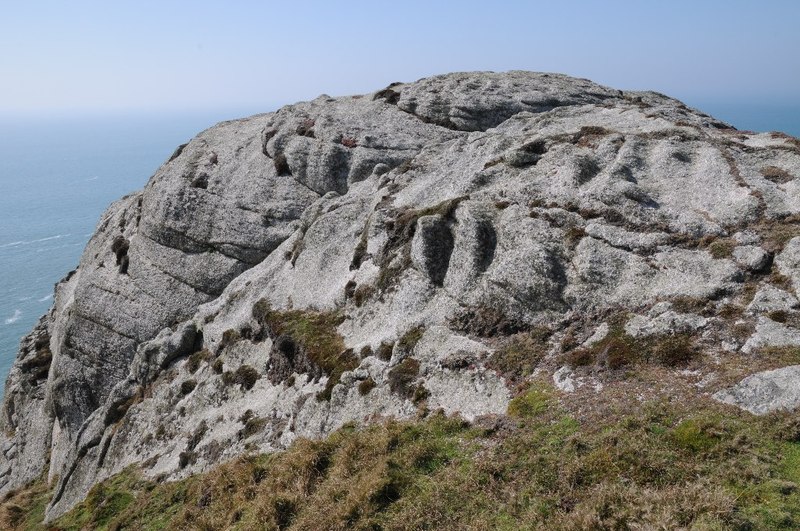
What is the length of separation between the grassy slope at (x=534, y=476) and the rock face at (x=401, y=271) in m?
2.31

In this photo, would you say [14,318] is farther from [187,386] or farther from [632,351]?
[632,351]

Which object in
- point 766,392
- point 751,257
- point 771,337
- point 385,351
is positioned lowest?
point 385,351

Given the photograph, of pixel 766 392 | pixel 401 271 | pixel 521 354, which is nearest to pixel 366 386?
pixel 521 354

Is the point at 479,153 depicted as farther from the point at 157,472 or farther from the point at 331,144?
the point at 157,472

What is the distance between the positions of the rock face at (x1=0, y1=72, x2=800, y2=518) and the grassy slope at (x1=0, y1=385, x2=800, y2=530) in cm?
231

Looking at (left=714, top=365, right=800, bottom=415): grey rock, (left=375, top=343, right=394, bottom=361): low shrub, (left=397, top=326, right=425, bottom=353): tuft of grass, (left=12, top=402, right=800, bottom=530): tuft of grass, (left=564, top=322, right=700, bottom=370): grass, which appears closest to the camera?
(left=12, top=402, right=800, bottom=530): tuft of grass

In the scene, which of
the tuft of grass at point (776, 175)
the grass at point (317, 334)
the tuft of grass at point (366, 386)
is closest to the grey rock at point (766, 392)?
the tuft of grass at point (366, 386)

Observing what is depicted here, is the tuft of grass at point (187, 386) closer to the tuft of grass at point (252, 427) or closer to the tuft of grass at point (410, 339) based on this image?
the tuft of grass at point (252, 427)

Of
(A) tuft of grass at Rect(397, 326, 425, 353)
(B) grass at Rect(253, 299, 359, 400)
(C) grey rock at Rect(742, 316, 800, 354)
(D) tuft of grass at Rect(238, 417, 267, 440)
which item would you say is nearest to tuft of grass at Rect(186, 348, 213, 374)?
(B) grass at Rect(253, 299, 359, 400)

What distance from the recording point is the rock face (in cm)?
2677

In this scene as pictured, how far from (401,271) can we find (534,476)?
19697mm

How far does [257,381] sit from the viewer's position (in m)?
37.5

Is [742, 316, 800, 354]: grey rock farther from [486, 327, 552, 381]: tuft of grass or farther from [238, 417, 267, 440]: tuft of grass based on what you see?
[238, 417, 267, 440]: tuft of grass

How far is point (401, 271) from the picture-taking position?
35750 millimetres
